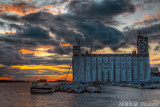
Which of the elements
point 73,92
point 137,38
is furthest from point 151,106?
point 137,38

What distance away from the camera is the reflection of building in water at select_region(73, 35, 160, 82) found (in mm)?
174750

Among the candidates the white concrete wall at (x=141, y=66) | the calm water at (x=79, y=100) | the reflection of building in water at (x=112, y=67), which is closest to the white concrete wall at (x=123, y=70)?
the reflection of building in water at (x=112, y=67)

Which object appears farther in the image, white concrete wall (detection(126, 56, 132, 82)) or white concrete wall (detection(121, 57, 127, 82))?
white concrete wall (detection(126, 56, 132, 82))

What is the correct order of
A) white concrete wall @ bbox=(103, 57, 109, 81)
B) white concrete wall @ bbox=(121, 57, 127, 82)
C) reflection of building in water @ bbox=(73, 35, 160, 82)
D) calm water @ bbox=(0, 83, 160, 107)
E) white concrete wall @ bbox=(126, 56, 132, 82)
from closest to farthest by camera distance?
1. calm water @ bbox=(0, 83, 160, 107)
2. white concrete wall @ bbox=(121, 57, 127, 82)
3. reflection of building in water @ bbox=(73, 35, 160, 82)
4. white concrete wall @ bbox=(126, 56, 132, 82)
5. white concrete wall @ bbox=(103, 57, 109, 81)

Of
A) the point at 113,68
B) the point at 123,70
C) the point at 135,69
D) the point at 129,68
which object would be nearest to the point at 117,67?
the point at 113,68

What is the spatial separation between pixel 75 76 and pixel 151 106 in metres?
124

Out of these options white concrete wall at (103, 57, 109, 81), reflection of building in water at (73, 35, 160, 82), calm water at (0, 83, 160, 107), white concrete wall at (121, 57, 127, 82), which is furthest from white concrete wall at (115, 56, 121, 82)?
calm water at (0, 83, 160, 107)

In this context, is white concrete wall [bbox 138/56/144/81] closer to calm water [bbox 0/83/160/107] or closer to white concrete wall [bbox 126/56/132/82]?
white concrete wall [bbox 126/56/132/82]

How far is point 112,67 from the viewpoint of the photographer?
17538cm

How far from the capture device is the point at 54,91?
109 m

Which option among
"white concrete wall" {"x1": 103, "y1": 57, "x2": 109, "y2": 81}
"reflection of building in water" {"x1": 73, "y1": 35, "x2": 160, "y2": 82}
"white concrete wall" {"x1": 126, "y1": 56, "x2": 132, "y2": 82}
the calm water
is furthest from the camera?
"white concrete wall" {"x1": 103, "y1": 57, "x2": 109, "y2": 81}

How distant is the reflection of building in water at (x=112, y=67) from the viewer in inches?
6880

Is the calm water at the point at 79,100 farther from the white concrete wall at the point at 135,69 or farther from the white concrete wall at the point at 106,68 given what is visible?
the white concrete wall at the point at 135,69

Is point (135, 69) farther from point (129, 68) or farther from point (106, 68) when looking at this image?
point (106, 68)
